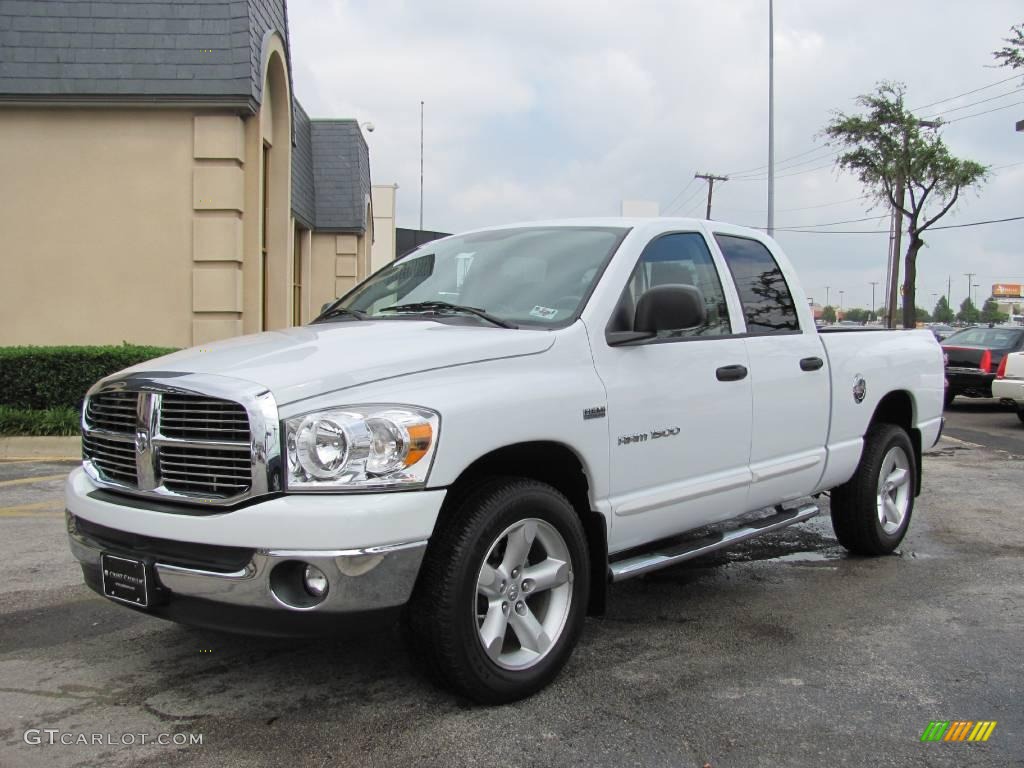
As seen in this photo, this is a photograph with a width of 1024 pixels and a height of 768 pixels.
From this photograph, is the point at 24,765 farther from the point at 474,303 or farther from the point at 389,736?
the point at 474,303

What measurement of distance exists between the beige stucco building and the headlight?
9453mm

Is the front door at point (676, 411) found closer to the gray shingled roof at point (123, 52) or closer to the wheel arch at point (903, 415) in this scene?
the wheel arch at point (903, 415)

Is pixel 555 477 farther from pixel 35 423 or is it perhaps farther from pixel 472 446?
pixel 35 423

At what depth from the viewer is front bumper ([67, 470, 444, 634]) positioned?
2.99 meters

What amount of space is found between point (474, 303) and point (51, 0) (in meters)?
10.2

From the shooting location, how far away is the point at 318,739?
3.21 metres

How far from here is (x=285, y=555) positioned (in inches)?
118

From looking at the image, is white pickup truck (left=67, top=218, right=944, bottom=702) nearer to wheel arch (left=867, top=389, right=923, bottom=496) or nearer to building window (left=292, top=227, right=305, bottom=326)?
wheel arch (left=867, top=389, right=923, bottom=496)

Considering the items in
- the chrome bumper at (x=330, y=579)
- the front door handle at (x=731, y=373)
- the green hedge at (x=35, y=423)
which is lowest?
the green hedge at (x=35, y=423)

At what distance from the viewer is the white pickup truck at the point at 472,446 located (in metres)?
3.06

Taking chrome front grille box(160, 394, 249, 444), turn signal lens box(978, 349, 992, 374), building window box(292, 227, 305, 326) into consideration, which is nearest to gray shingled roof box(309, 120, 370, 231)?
building window box(292, 227, 305, 326)

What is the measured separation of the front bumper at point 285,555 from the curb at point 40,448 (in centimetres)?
A: 738

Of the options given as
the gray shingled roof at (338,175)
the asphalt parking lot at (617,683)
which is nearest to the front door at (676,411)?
the asphalt parking lot at (617,683)

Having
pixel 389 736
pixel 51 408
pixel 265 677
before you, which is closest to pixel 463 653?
pixel 389 736
